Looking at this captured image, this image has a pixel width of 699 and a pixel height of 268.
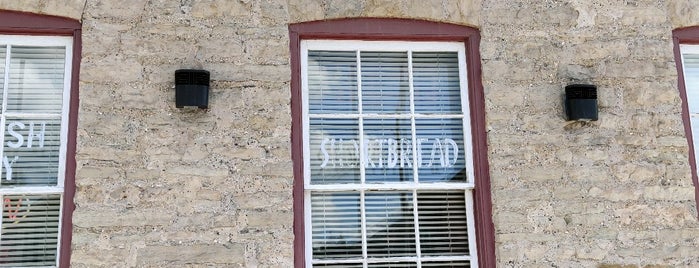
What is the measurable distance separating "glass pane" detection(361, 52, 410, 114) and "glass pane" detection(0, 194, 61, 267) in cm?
198

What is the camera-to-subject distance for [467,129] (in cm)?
466

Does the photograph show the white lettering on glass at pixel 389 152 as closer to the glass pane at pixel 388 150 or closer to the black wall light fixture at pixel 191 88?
the glass pane at pixel 388 150

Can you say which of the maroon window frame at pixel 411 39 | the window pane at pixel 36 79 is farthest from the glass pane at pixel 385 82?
the window pane at pixel 36 79

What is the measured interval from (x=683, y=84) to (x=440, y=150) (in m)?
1.71

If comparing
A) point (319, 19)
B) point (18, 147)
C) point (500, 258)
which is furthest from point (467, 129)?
point (18, 147)

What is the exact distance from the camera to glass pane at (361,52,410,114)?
4.68m

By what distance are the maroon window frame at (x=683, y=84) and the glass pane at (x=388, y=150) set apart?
181 centimetres

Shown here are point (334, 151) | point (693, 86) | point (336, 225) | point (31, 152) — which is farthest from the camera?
point (693, 86)

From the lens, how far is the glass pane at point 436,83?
4727mm

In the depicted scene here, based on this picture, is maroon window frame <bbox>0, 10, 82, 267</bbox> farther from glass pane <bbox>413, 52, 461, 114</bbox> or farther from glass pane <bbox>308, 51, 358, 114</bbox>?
glass pane <bbox>413, 52, 461, 114</bbox>

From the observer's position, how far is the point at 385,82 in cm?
472

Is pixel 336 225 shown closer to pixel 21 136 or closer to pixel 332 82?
pixel 332 82

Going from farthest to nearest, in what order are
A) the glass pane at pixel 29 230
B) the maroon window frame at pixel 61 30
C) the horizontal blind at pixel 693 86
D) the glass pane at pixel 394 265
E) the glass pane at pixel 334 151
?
the horizontal blind at pixel 693 86 → the glass pane at pixel 334 151 → the glass pane at pixel 394 265 → the maroon window frame at pixel 61 30 → the glass pane at pixel 29 230

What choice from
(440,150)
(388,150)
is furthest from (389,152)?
(440,150)
